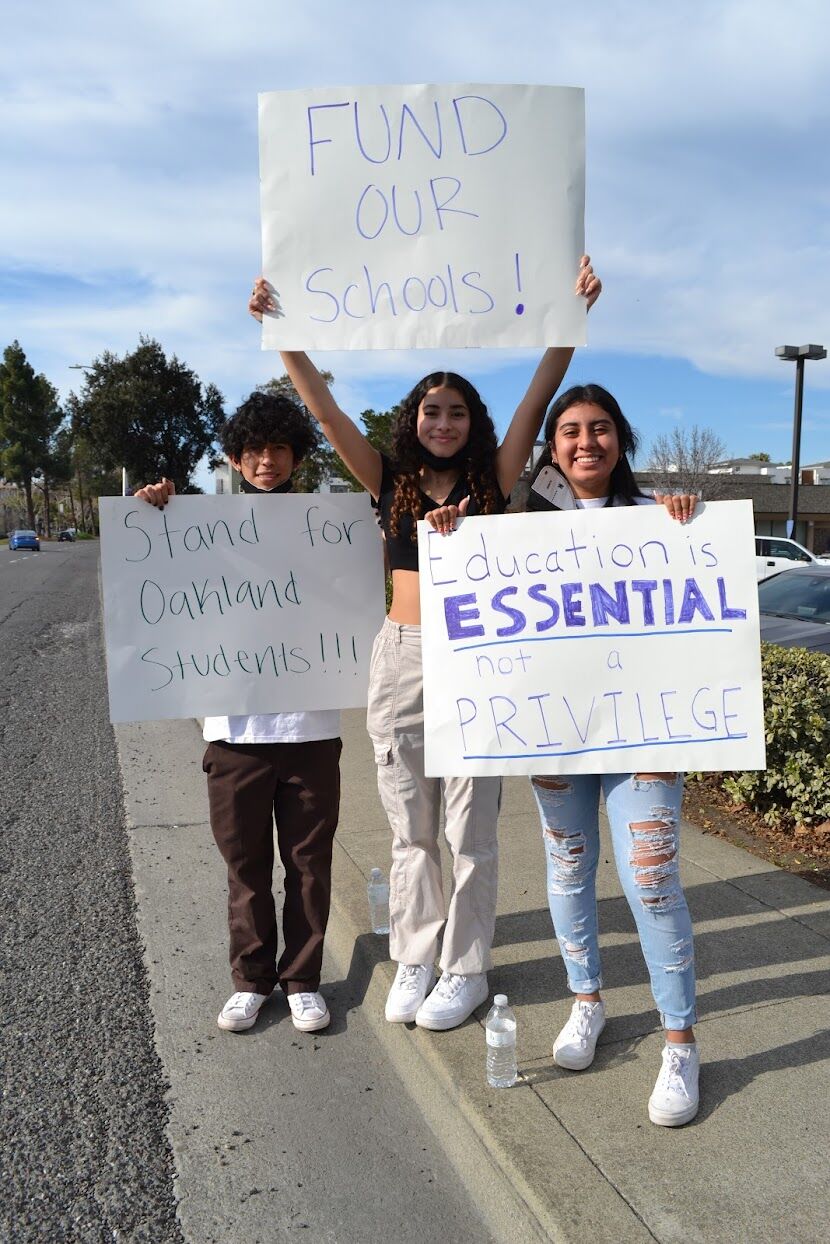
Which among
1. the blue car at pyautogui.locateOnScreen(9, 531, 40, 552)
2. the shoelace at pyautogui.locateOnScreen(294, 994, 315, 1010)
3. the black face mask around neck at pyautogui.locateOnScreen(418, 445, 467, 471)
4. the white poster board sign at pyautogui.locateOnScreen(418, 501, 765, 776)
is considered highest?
the black face mask around neck at pyautogui.locateOnScreen(418, 445, 467, 471)

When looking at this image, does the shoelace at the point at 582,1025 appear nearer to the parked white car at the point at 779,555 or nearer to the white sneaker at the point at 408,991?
the white sneaker at the point at 408,991

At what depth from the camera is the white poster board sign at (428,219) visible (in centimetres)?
254

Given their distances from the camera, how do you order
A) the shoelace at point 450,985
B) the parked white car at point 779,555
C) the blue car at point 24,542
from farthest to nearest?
the blue car at point 24,542 < the parked white car at point 779,555 < the shoelace at point 450,985

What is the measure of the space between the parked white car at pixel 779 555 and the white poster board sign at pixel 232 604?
1619cm

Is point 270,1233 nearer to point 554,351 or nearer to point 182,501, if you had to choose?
point 182,501

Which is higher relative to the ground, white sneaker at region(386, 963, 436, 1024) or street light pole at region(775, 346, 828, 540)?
street light pole at region(775, 346, 828, 540)

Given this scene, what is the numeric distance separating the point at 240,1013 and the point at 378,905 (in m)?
0.73

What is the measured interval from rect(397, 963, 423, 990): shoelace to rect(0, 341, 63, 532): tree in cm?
8610

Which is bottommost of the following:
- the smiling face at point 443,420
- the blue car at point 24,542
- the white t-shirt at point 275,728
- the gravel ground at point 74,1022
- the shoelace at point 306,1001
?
the blue car at point 24,542

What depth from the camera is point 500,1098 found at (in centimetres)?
248

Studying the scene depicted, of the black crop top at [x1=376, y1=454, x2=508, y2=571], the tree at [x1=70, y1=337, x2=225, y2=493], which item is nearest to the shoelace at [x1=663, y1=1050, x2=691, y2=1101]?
the black crop top at [x1=376, y1=454, x2=508, y2=571]

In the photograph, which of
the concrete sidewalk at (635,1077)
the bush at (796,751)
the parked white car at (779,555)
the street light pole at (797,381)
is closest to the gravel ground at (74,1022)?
the concrete sidewalk at (635,1077)

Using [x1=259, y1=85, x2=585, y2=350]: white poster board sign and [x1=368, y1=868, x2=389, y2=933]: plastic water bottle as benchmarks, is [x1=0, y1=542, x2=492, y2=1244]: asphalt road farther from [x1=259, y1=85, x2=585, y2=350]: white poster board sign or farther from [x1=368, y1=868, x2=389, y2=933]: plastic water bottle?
[x1=259, y1=85, x2=585, y2=350]: white poster board sign

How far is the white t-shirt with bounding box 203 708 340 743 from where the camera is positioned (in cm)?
298
